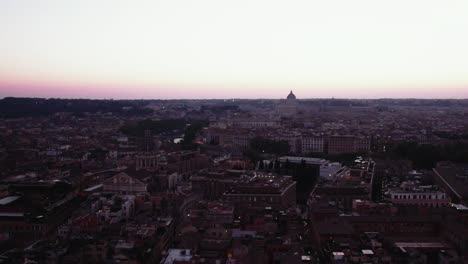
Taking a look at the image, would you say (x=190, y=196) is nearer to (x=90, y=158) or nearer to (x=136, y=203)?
(x=136, y=203)

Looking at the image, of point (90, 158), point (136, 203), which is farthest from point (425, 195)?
point (90, 158)

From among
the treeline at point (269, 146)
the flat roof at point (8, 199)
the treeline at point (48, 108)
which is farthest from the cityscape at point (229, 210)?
the treeline at point (48, 108)

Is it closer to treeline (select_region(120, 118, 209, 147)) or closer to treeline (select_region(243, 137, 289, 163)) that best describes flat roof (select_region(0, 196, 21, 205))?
treeline (select_region(243, 137, 289, 163))

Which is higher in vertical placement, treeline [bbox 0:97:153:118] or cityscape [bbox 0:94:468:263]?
treeline [bbox 0:97:153:118]

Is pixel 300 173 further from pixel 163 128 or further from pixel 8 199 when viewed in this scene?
pixel 163 128

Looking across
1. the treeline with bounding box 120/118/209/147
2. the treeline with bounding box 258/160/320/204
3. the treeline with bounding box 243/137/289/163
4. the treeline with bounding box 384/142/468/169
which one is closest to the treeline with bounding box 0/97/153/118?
the treeline with bounding box 120/118/209/147

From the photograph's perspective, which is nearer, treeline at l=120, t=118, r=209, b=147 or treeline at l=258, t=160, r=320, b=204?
treeline at l=258, t=160, r=320, b=204
